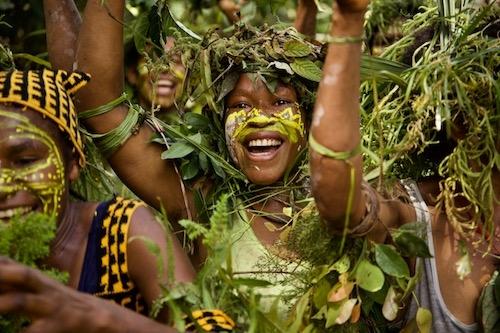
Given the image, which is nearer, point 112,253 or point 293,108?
point 112,253

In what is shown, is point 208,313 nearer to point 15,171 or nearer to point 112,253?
point 112,253

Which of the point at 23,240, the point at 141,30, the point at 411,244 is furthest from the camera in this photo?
the point at 141,30

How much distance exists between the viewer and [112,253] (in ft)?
9.36

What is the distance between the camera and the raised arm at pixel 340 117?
267 cm

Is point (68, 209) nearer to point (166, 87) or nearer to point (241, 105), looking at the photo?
point (241, 105)

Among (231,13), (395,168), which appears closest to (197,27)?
(231,13)

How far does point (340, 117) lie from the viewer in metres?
2.66

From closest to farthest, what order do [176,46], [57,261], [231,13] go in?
[57,261] < [176,46] < [231,13]

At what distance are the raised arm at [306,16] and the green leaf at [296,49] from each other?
1.68 ft

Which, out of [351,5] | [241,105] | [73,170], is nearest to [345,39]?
[351,5]

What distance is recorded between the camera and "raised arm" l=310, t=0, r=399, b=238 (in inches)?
105

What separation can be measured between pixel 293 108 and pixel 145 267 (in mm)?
981

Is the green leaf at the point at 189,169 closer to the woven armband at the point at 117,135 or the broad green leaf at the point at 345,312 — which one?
the woven armband at the point at 117,135

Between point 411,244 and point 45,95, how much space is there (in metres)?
1.04
